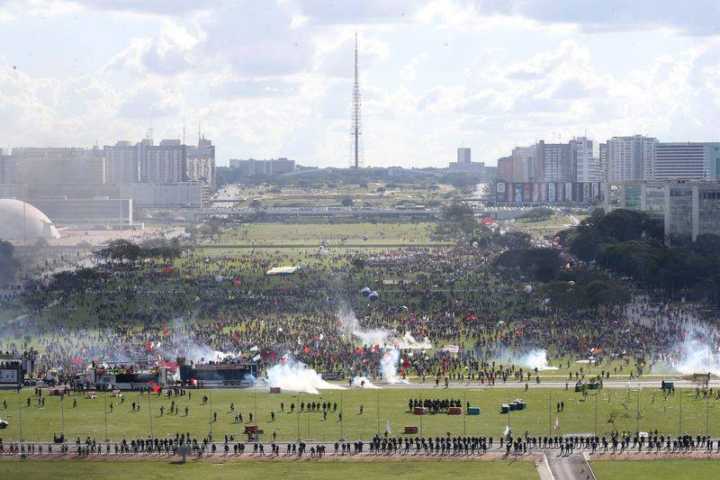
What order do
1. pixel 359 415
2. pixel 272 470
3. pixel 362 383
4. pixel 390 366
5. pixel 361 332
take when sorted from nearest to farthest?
pixel 272 470 → pixel 359 415 → pixel 362 383 → pixel 390 366 → pixel 361 332

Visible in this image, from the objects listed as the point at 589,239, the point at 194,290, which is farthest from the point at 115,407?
the point at 589,239

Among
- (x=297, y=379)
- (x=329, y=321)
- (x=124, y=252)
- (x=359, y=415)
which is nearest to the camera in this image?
(x=359, y=415)

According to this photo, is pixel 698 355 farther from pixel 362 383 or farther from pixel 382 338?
pixel 362 383

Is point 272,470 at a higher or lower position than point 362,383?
lower

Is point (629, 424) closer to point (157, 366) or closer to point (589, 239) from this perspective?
point (157, 366)

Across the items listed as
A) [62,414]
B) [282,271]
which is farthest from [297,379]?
[282,271]

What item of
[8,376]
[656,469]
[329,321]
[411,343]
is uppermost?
[329,321]

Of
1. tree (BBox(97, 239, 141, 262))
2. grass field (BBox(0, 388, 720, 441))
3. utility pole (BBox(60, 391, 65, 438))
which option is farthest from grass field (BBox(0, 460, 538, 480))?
tree (BBox(97, 239, 141, 262))

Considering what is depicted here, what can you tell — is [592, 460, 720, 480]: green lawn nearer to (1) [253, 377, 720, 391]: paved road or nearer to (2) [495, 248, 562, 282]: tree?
(1) [253, 377, 720, 391]: paved road
